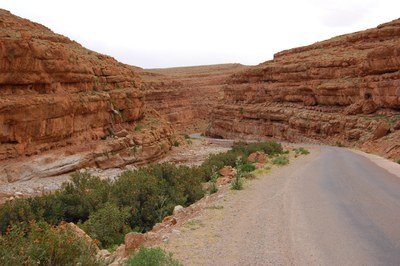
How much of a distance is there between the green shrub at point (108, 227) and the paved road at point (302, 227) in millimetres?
1981

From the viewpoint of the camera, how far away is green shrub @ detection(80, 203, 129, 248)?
809 centimetres

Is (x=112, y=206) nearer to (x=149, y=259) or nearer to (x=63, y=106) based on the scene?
(x=149, y=259)

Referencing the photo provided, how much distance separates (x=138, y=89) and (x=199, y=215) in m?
22.9

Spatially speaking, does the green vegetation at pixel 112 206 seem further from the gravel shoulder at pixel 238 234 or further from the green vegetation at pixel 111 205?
the gravel shoulder at pixel 238 234

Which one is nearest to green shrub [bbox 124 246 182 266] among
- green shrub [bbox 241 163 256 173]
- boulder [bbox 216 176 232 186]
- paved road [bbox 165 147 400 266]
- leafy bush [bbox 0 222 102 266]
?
leafy bush [bbox 0 222 102 266]

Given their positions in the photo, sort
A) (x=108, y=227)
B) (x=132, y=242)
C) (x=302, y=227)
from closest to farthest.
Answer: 1. (x=132, y=242)
2. (x=302, y=227)
3. (x=108, y=227)

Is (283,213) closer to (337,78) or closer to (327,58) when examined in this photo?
(337,78)

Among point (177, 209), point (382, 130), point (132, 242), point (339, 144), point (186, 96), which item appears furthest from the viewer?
point (186, 96)

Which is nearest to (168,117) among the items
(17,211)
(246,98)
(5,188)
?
(246,98)

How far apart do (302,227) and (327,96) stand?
114ft

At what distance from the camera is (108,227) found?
27.4 ft

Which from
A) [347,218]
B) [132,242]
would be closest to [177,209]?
[132,242]

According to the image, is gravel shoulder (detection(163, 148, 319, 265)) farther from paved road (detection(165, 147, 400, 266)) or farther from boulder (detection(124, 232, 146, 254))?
boulder (detection(124, 232, 146, 254))

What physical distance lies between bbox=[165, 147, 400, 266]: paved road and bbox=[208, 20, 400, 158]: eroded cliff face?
1254cm
